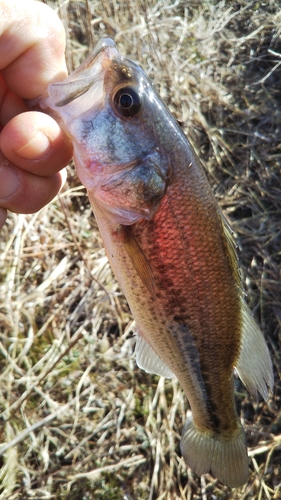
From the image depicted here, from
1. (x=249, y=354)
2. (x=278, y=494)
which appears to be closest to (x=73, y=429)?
(x=278, y=494)

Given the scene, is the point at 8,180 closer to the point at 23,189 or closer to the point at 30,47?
the point at 23,189

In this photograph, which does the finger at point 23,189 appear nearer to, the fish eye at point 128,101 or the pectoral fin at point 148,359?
the fish eye at point 128,101

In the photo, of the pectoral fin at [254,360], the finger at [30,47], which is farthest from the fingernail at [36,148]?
the pectoral fin at [254,360]

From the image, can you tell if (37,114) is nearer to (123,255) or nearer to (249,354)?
(123,255)

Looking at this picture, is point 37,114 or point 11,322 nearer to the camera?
point 37,114

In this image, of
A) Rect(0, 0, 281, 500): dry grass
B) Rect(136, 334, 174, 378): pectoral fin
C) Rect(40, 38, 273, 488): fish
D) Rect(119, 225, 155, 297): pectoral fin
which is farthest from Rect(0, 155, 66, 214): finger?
Rect(0, 0, 281, 500): dry grass

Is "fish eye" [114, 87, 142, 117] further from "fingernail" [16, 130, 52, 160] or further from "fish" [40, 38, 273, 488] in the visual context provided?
"fingernail" [16, 130, 52, 160]

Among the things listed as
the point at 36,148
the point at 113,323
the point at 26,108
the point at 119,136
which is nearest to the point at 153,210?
the point at 119,136
